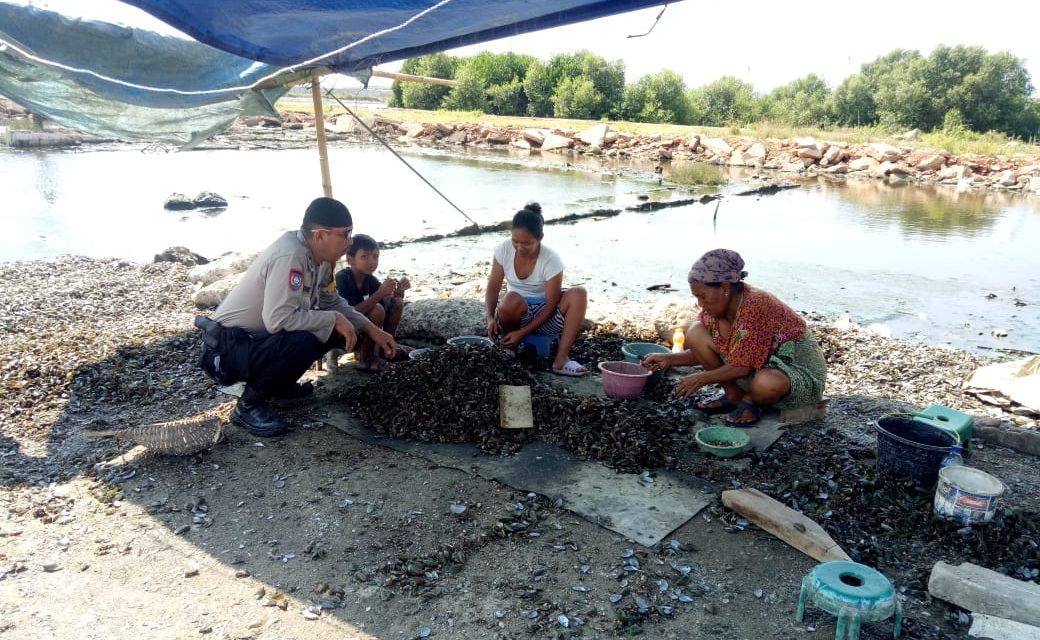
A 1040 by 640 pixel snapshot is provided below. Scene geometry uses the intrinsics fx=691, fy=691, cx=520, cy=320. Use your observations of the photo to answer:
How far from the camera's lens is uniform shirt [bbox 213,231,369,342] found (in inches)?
140

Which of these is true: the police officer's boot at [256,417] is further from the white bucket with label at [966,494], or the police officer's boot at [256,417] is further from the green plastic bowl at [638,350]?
the white bucket with label at [966,494]

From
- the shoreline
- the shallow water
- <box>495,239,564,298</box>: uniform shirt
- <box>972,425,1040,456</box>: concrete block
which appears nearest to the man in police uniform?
<box>495,239,564,298</box>: uniform shirt

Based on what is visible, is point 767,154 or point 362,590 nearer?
point 362,590

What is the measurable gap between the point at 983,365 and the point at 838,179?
16.5 m

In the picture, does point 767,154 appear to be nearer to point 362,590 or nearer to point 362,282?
point 362,282

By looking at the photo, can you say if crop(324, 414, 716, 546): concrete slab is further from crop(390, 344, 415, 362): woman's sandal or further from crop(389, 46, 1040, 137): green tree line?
crop(389, 46, 1040, 137): green tree line

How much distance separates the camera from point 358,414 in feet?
12.8

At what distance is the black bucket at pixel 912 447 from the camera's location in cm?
300

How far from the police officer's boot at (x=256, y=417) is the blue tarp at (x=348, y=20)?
6.69ft

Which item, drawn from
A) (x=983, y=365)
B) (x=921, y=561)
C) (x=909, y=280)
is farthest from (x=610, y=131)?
(x=921, y=561)

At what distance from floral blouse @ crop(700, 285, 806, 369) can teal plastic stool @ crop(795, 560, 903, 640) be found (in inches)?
55.3

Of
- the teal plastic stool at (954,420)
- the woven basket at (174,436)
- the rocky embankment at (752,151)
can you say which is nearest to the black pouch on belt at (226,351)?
the woven basket at (174,436)

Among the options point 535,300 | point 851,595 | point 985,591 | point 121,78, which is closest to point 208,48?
point 121,78

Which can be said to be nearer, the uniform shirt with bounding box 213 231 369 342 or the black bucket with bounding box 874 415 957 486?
the black bucket with bounding box 874 415 957 486
